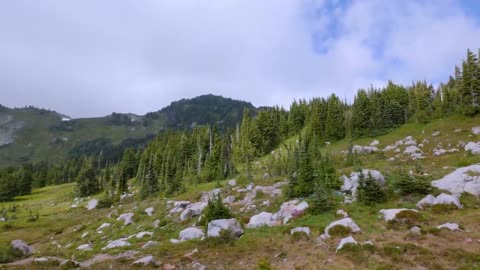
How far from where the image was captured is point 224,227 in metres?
29.0

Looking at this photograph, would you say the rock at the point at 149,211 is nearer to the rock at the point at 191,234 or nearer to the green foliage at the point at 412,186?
the rock at the point at 191,234

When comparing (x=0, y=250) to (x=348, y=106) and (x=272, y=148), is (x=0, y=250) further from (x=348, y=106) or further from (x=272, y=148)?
(x=348, y=106)

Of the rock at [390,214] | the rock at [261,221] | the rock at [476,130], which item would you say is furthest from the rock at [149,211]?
the rock at [476,130]

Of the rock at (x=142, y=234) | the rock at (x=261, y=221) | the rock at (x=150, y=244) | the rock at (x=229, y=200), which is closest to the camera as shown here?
the rock at (x=150, y=244)

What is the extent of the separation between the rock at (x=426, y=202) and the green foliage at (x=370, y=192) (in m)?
3.24

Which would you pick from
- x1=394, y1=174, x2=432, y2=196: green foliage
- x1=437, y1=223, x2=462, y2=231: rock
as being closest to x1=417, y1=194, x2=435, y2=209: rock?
x1=394, y1=174, x2=432, y2=196: green foliage

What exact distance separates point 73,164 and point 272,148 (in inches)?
4828

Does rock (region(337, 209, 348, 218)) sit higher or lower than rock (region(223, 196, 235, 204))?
higher

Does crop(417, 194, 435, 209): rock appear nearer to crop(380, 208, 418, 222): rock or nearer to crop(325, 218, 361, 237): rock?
crop(380, 208, 418, 222): rock

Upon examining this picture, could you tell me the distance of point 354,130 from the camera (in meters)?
91.9

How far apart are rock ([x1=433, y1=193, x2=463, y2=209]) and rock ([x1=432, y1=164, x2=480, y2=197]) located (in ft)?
9.69

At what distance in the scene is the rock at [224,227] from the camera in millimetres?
28672

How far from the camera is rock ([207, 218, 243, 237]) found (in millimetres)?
28672

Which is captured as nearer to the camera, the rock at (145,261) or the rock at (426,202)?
the rock at (145,261)
